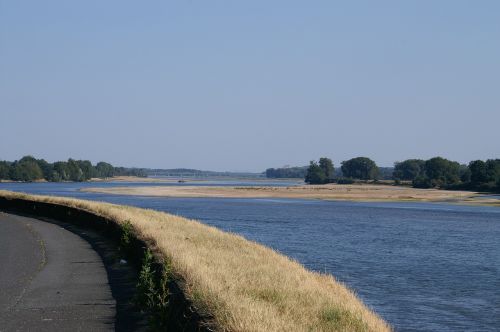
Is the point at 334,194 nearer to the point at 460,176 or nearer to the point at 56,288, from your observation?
the point at 460,176

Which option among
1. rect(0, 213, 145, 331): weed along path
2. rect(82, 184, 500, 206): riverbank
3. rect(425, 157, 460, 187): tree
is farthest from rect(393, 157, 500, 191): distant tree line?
rect(0, 213, 145, 331): weed along path

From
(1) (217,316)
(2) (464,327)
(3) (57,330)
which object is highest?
(1) (217,316)

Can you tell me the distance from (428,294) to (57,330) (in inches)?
603

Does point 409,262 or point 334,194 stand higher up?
point 334,194

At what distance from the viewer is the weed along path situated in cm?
1268

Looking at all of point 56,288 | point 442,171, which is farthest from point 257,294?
point 442,171

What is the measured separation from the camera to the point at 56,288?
1630cm

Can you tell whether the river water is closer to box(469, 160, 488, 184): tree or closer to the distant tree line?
the distant tree line

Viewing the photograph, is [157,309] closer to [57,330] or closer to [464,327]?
[57,330]

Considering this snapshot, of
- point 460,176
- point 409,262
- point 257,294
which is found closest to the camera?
point 257,294

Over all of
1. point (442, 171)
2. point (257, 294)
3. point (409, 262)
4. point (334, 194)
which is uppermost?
point (442, 171)

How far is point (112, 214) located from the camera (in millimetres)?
31875

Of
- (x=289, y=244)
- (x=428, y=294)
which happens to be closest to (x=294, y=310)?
(x=428, y=294)

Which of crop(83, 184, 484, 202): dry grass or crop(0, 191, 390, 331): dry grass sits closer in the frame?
crop(0, 191, 390, 331): dry grass
